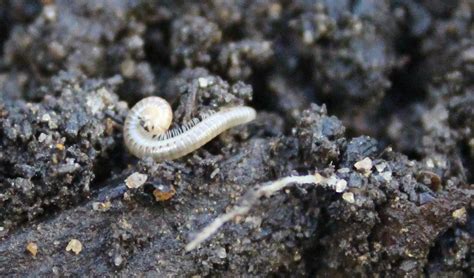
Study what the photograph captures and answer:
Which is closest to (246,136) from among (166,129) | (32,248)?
(166,129)

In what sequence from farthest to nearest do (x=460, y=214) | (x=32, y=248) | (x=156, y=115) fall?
(x=156, y=115), (x=460, y=214), (x=32, y=248)

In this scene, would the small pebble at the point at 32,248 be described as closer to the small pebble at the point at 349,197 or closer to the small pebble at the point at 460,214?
the small pebble at the point at 349,197

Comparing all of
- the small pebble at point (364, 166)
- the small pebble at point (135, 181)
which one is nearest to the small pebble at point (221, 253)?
the small pebble at point (135, 181)

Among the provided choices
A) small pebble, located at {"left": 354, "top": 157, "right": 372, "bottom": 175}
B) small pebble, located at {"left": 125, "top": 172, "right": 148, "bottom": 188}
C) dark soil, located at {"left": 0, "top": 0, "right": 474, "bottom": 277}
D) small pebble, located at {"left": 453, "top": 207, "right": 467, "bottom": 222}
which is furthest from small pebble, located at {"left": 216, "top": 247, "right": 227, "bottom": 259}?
small pebble, located at {"left": 453, "top": 207, "right": 467, "bottom": 222}

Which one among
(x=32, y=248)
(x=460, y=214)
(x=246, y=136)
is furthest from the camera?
(x=246, y=136)

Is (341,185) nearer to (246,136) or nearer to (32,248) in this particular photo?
(246,136)

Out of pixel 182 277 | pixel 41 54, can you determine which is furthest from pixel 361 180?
pixel 41 54

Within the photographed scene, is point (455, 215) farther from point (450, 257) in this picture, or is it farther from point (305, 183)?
point (305, 183)
